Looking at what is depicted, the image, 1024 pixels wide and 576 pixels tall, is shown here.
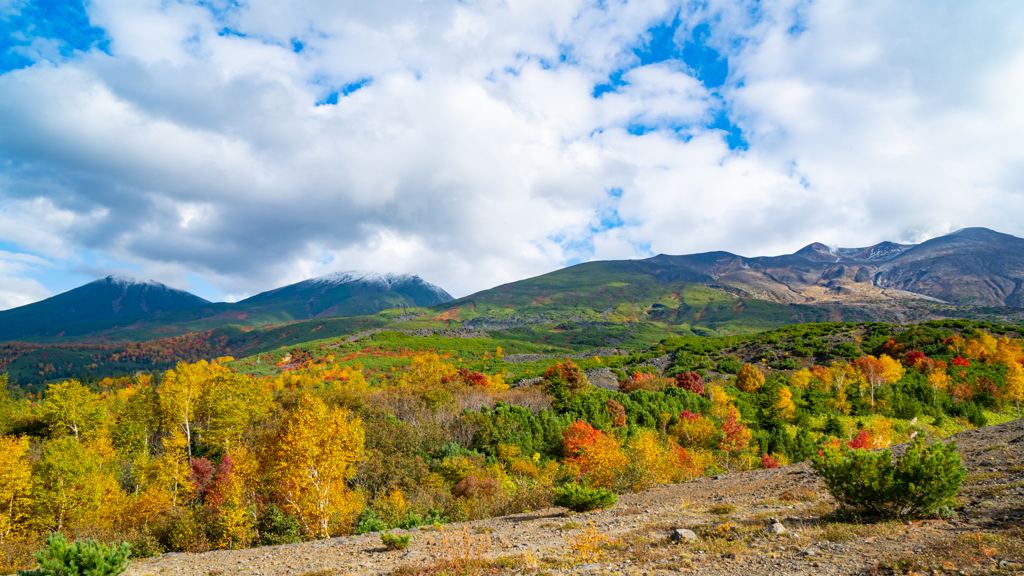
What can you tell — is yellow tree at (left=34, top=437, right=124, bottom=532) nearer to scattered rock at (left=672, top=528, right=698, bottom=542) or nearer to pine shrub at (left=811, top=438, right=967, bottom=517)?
scattered rock at (left=672, top=528, right=698, bottom=542)

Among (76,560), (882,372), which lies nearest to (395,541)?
(76,560)

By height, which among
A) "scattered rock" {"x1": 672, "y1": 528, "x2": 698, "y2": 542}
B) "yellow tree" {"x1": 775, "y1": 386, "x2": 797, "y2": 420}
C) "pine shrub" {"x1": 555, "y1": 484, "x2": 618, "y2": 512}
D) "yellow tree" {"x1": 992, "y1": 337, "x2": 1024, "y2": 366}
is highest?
"scattered rock" {"x1": 672, "y1": 528, "x2": 698, "y2": 542}

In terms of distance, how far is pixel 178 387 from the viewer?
4625 cm

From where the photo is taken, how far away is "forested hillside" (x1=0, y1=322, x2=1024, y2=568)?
23.6 metres

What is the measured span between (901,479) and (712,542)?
464cm

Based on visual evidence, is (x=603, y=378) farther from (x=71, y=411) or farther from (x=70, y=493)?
(x=71, y=411)

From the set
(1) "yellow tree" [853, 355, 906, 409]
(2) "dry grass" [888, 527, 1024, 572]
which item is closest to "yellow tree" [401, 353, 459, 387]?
(2) "dry grass" [888, 527, 1024, 572]

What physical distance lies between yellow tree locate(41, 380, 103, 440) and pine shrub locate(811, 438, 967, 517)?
196ft

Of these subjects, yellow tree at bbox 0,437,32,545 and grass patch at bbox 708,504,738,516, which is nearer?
grass patch at bbox 708,504,738,516

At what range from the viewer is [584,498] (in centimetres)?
1667

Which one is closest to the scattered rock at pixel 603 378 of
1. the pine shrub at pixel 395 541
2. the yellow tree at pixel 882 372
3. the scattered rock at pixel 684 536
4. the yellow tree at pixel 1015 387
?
the yellow tree at pixel 882 372

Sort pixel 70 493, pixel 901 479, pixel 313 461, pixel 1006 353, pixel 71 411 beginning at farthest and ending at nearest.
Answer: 1. pixel 1006 353
2. pixel 71 411
3. pixel 70 493
4. pixel 313 461
5. pixel 901 479

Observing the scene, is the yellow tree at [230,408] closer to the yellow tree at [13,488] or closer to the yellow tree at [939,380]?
the yellow tree at [13,488]

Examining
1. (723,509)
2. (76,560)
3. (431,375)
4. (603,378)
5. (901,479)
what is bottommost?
(603,378)
